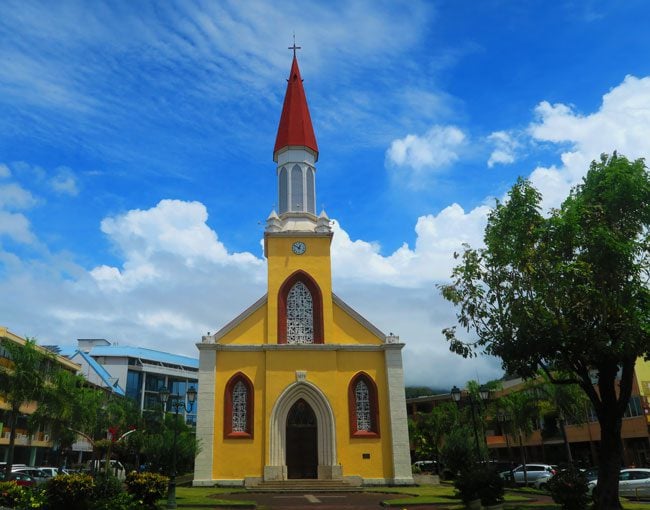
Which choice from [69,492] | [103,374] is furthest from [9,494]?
[103,374]

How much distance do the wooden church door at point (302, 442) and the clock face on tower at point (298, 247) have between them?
7883 millimetres

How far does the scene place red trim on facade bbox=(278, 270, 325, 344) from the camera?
28328mm

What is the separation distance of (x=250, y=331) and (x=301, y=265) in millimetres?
4474

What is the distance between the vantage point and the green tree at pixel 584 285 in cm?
1412

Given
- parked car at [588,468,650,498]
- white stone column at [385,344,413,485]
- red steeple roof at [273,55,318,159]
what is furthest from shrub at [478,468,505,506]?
red steeple roof at [273,55,318,159]

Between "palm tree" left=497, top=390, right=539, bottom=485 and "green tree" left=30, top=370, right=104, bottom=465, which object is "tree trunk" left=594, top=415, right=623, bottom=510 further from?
"green tree" left=30, top=370, right=104, bottom=465

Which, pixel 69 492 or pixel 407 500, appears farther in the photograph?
pixel 407 500

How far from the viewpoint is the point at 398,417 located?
27.0m

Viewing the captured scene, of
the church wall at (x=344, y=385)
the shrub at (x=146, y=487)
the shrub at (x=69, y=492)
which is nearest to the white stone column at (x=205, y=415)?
the church wall at (x=344, y=385)

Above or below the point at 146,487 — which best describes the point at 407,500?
below

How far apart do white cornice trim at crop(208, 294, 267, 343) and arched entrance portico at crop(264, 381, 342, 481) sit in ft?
14.1

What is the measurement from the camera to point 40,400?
2616cm

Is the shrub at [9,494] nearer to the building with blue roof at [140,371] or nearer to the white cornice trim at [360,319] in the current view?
the white cornice trim at [360,319]

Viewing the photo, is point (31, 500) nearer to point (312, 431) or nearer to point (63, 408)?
point (312, 431)
